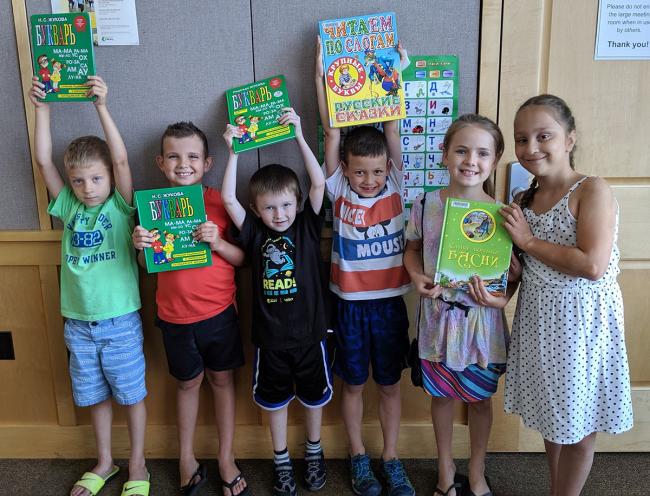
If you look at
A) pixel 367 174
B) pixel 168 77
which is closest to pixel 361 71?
pixel 367 174

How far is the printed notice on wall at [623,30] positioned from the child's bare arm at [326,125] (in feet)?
3.07

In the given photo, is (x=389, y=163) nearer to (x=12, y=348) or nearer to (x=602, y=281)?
(x=602, y=281)

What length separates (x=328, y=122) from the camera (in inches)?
69.7

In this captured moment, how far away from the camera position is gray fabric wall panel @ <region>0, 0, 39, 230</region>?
1.83 metres

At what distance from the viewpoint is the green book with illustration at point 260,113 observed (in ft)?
5.76

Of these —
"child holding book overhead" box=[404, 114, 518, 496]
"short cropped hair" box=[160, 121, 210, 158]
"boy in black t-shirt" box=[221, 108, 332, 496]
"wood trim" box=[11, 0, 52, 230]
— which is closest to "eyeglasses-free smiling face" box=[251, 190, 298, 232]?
"boy in black t-shirt" box=[221, 108, 332, 496]

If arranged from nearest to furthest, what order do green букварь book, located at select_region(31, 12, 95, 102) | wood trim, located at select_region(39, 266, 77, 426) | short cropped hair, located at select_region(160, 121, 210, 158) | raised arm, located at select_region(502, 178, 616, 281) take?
raised arm, located at select_region(502, 178, 616, 281) < green букварь book, located at select_region(31, 12, 95, 102) < short cropped hair, located at select_region(160, 121, 210, 158) < wood trim, located at select_region(39, 266, 77, 426)

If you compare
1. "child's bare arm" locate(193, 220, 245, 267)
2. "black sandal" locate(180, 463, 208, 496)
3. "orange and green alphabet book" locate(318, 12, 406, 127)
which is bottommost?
"black sandal" locate(180, 463, 208, 496)

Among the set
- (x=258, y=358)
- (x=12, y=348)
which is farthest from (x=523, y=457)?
(x=12, y=348)

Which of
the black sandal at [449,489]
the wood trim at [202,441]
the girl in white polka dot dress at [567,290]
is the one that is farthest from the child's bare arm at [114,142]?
the black sandal at [449,489]

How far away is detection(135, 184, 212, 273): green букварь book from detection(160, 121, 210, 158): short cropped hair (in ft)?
0.61

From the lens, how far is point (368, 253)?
1756 millimetres

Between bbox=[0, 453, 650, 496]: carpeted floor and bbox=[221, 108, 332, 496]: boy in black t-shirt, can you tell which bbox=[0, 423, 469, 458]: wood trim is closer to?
bbox=[0, 453, 650, 496]: carpeted floor

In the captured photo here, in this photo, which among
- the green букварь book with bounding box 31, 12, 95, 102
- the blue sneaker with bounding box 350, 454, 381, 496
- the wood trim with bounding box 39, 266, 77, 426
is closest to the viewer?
the green букварь book with bounding box 31, 12, 95, 102
